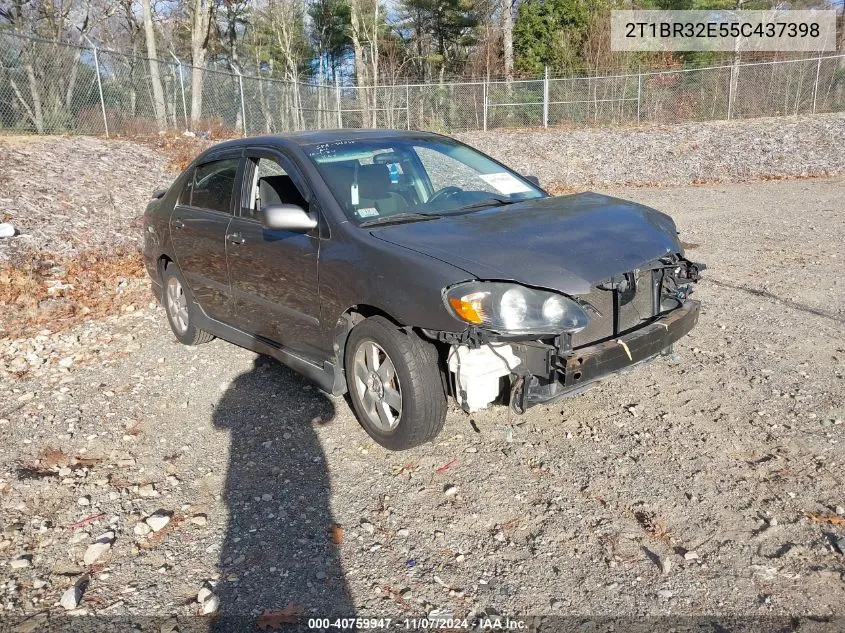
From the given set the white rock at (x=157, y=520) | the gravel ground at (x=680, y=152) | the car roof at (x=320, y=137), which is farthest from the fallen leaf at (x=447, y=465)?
the gravel ground at (x=680, y=152)

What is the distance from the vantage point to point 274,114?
22328 millimetres

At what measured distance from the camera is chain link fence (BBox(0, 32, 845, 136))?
16.4 metres

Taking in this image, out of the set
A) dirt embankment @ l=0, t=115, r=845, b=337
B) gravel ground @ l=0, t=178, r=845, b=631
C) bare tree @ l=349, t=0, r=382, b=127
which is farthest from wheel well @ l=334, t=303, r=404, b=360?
bare tree @ l=349, t=0, r=382, b=127

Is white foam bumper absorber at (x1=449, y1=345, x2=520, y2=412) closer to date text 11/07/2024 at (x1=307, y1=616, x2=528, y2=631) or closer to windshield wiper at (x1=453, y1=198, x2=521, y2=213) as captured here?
date text 11/07/2024 at (x1=307, y1=616, x2=528, y2=631)

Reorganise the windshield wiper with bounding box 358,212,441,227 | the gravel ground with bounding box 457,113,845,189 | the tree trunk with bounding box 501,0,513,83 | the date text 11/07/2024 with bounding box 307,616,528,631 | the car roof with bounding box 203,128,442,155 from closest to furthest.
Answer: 1. the date text 11/07/2024 with bounding box 307,616,528,631
2. the windshield wiper with bounding box 358,212,441,227
3. the car roof with bounding box 203,128,442,155
4. the gravel ground with bounding box 457,113,845,189
5. the tree trunk with bounding box 501,0,513,83

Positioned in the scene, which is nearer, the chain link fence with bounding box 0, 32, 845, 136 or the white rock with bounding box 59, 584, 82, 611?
the white rock with bounding box 59, 584, 82, 611

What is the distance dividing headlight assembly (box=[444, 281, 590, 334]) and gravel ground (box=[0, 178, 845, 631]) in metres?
0.87

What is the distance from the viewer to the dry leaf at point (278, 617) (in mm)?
Answer: 2539

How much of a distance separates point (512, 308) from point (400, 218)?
1.12 meters

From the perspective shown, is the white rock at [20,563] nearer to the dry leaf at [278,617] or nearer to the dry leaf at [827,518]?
the dry leaf at [278,617]

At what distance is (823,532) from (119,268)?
7933 mm

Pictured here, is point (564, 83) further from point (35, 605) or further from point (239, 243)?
point (35, 605)

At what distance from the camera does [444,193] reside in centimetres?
435

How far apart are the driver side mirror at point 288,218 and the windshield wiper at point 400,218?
33 cm
